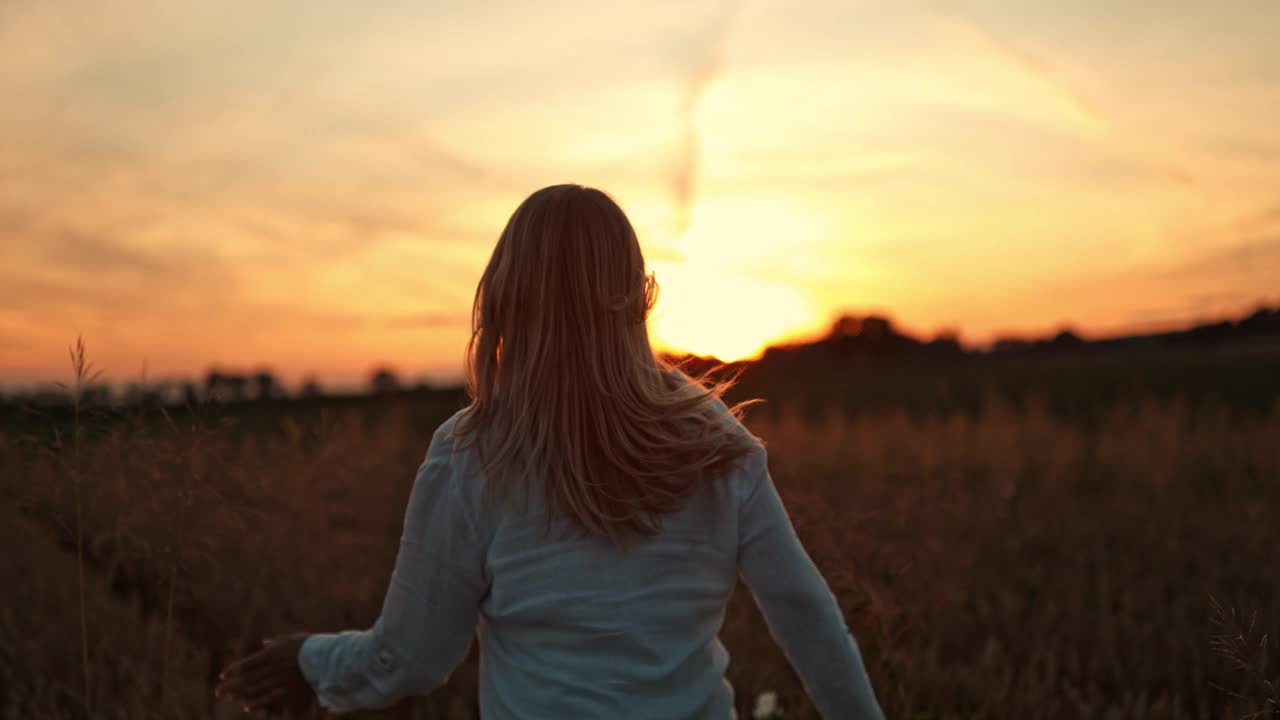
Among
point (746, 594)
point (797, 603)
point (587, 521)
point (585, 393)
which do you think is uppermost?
point (585, 393)

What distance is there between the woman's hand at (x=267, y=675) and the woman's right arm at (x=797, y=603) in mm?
1047

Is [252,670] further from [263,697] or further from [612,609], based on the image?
[612,609]

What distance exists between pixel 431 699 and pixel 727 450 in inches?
97.5

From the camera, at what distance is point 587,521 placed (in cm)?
171

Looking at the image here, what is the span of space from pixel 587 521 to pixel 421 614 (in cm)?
46

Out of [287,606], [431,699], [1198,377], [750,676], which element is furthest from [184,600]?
[1198,377]

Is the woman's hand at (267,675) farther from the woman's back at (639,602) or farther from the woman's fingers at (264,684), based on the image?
the woman's back at (639,602)

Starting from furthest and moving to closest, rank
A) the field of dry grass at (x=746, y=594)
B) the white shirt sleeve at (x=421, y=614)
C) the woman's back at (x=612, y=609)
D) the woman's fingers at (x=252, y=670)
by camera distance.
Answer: the field of dry grass at (x=746, y=594)
the woman's fingers at (x=252, y=670)
the white shirt sleeve at (x=421, y=614)
the woman's back at (x=612, y=609)

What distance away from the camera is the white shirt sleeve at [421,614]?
1825mm

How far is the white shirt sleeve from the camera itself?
1.83 meters

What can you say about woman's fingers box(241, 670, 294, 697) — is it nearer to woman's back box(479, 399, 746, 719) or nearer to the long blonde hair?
woman's back box(479, 399, 746, 719)

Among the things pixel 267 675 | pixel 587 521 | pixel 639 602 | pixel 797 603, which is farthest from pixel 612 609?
pixel 267 675

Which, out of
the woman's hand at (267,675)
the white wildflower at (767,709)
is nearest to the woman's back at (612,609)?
the woman's hand at (267,675)

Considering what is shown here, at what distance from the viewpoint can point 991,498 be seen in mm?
7430
